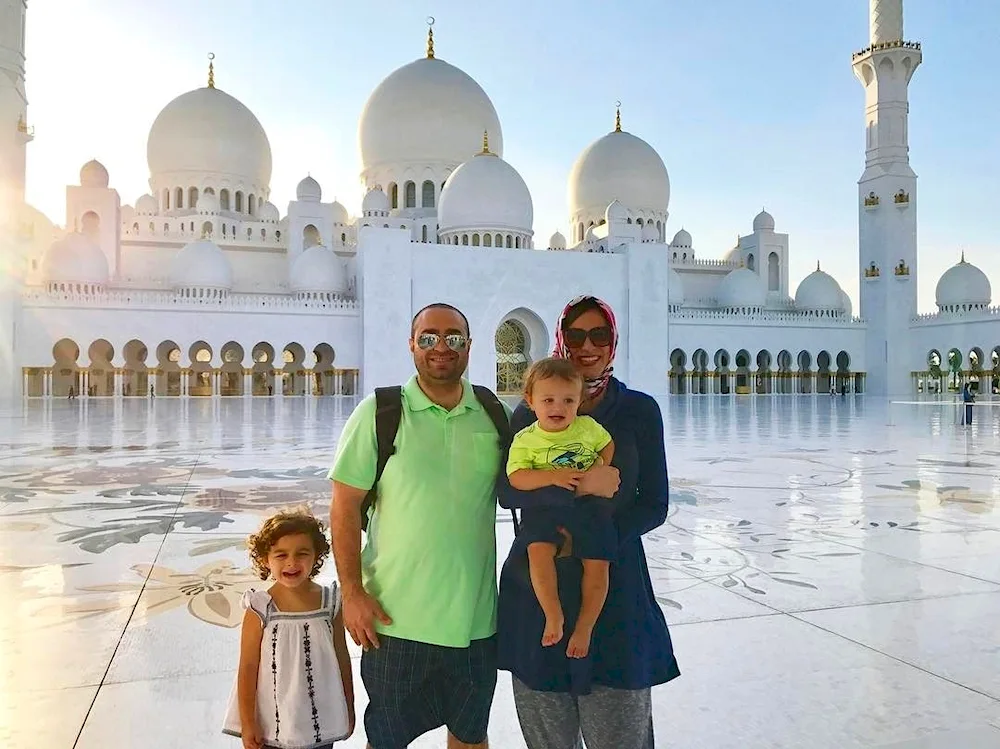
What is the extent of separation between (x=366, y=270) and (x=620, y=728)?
747 inches

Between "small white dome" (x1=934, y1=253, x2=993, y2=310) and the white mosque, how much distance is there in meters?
0.06

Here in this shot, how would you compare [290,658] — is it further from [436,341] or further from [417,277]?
[417,277]

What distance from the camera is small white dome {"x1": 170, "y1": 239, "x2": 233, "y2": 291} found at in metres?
20.8

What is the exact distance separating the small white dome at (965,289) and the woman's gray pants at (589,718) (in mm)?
26150

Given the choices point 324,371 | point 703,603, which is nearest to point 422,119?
point 324,371

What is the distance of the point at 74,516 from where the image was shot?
3396 millimetres

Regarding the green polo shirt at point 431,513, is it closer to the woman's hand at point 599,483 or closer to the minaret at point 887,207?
the woman's hand at point 599,483

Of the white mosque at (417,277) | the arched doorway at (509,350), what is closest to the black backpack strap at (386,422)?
the white mosque at (417,277)

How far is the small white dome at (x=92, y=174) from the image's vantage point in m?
22.0

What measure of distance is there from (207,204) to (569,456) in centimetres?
2423

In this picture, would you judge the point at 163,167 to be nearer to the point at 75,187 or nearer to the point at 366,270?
the point at 75,187

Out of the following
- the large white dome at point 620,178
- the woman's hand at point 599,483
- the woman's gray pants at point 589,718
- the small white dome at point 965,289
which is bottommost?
the woman's gray pants at point 589,718

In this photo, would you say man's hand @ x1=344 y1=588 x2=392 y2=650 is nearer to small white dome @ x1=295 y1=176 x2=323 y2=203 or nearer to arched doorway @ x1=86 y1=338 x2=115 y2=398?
arched doorway @ x1=86 y1=338 x2=115 y2=398

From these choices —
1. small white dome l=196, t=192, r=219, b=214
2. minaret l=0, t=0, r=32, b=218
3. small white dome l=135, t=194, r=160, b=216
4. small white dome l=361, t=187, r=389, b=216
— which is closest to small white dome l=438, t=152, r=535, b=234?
small white dome l=361, t=187, r=389, b=216
